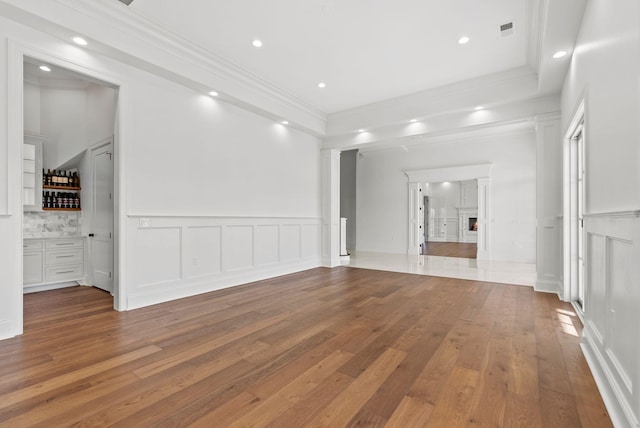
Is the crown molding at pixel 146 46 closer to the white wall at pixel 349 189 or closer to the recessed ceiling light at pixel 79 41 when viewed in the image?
the recessed ceiling light at pixel 79 41

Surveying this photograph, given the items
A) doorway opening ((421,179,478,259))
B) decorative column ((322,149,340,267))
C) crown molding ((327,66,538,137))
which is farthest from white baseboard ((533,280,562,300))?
doorway opening ((421,179,478,259))

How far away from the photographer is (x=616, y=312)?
1774mm

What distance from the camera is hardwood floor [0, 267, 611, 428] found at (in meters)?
1.65

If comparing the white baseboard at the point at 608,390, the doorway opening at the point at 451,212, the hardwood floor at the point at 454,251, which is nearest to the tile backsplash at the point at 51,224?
the white baseboard at the point at 608,390

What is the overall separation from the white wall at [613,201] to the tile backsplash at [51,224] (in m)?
6.66

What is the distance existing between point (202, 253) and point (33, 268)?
2.55m

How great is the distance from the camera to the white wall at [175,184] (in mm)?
2775

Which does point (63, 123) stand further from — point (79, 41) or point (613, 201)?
point (613, 201)

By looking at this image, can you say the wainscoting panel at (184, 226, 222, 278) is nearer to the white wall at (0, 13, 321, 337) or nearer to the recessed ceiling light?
the white wall at (0, 13, 321, 337)

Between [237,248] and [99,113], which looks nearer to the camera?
[99,113]

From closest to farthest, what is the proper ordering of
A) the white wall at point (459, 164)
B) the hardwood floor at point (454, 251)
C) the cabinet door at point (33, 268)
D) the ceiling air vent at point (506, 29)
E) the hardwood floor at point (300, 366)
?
1. the hardwood floor at point (300, 366)
2. the ceiling air vent at point (506, 29)
3. the cabinet door at point (33, 268)
4. the white wall at point (459, 164)
5. the hardwood floor at point (454, 251)

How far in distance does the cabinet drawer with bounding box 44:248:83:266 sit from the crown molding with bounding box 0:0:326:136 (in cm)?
327

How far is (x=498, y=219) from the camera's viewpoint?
301 inches

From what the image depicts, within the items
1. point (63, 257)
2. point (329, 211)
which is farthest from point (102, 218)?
point (329, 211)
